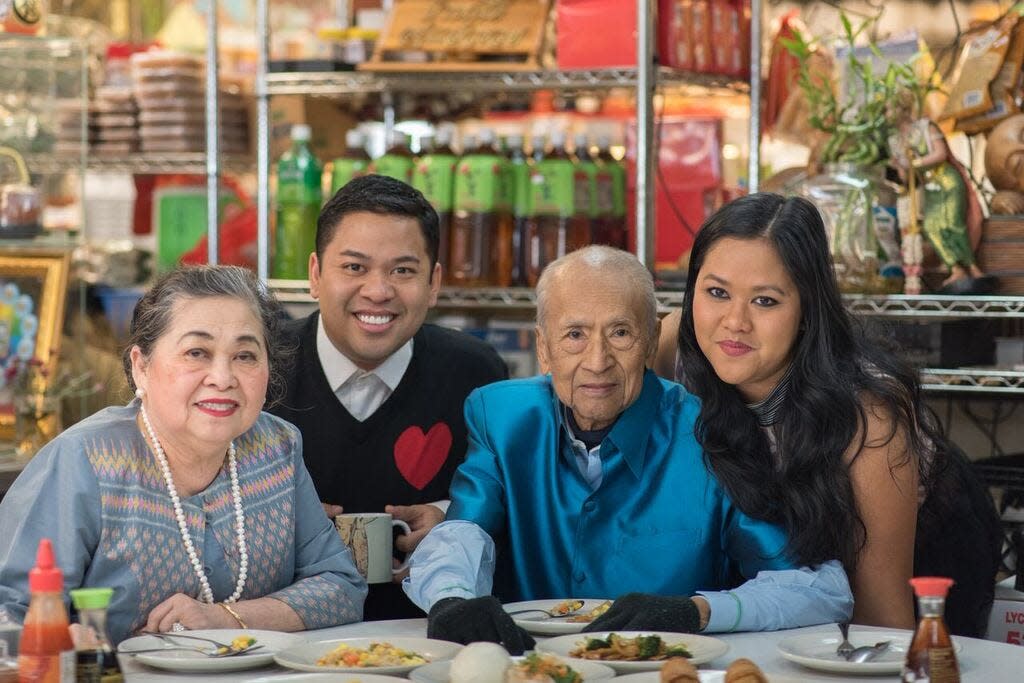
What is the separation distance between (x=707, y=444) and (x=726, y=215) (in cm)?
42

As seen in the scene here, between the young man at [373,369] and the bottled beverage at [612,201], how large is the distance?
140 centimetres

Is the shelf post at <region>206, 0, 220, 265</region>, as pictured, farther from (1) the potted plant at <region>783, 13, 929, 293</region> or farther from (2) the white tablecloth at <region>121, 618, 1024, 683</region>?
(2) the white tablecloth at <region>121, 618, 1024, 683</region>

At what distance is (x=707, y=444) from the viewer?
9.45ft

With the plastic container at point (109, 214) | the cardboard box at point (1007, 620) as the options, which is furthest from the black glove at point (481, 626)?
the plastic container at point (109, 214)

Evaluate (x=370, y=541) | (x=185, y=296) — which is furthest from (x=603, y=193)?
(x=185, y=296)

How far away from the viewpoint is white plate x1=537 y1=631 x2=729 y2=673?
2.23 meters

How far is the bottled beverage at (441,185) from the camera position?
479 centimetres

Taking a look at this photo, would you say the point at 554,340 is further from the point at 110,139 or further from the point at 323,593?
the point at 110,139

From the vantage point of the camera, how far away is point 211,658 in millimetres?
2264

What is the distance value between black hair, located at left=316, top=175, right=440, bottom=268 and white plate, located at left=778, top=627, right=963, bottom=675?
1322 millimetres

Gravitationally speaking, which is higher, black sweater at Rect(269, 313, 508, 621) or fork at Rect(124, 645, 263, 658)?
black sweater at Rect(269, 313, 508, 621)

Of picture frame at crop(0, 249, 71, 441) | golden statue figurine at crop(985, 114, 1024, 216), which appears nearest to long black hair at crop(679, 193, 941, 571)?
golden statue figurine at crop(985, 114, 1024, 216)

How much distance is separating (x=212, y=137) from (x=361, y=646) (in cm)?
313

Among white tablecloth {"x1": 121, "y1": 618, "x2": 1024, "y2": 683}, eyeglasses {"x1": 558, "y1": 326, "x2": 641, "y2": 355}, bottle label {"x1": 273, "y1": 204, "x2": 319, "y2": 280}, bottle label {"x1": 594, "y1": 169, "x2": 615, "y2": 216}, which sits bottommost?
white tablecloth {"x1": 121, "y1": 618, "x2": 1024, "y2": 683}
